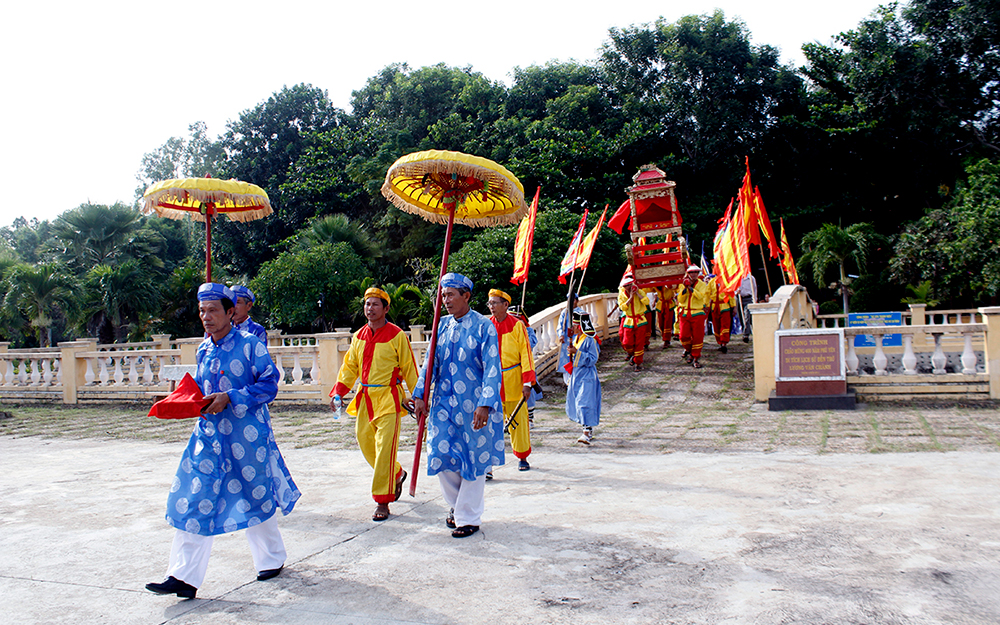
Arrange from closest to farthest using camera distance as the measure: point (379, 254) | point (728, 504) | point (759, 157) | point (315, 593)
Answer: point (315, 593) < point (728, 504) < point (379, 254) < point (759, 157)

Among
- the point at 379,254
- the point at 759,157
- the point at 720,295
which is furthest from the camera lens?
the point at 759,157

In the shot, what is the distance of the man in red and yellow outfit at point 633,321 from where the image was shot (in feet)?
43.6

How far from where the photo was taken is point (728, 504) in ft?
16.5

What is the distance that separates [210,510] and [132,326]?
69.8ft

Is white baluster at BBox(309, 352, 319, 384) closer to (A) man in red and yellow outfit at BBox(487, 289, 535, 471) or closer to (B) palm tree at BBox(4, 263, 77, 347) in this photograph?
(A) man in red and yellow outfit at BBox(487, 289, 535, 471)

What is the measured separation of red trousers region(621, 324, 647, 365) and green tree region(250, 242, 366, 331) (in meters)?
9.63

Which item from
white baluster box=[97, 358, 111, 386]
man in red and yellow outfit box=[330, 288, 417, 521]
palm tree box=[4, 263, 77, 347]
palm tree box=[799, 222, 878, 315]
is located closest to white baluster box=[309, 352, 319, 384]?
white baluster box=[97, 358, 111, 386]

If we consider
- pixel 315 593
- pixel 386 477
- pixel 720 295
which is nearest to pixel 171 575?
pixel 315 593

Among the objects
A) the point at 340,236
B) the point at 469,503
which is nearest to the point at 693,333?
the point at 469,503

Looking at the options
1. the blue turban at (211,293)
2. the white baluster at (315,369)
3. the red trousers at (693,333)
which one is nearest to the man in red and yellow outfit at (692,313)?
the red trousers at (693,333)

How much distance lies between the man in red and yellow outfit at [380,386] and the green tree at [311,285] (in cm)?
1529

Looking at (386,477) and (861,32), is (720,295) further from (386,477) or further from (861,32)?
(861,32)

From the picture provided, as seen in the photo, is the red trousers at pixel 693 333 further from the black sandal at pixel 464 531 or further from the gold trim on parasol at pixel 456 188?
the black sandal at pixel 464 531

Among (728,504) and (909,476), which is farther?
(909,476)
